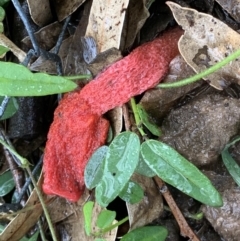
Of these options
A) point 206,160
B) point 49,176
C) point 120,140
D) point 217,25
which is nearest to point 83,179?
point 49,176

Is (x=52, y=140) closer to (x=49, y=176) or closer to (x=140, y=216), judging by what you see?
(x=49, y=176)

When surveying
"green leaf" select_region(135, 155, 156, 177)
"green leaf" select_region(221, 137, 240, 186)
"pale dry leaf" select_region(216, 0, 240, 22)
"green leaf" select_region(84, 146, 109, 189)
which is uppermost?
"pale dry leaf" select_region(216, 0, 240, 22)

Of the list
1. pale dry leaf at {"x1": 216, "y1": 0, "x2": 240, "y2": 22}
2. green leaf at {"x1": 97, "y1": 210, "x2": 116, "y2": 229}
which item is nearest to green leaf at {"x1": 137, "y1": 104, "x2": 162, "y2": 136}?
green leaf at {"x1": 97, "y1": 210, "x2": 116, "y2": 229}

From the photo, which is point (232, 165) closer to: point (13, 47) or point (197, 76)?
point (197, 76)

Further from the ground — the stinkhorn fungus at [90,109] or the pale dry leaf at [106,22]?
the pale dry leaf at [106,22]

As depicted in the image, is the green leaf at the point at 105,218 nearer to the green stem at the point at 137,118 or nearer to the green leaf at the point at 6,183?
the green stem at the point at 137,118

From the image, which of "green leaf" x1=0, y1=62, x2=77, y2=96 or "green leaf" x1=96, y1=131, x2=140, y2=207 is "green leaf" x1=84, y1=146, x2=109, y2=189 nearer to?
"green leaf" x1=96, y1=131, x2=140, y2=207

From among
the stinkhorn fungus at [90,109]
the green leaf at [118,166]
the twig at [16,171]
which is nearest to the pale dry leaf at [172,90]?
the stinkhorn fungus at [90,109]
